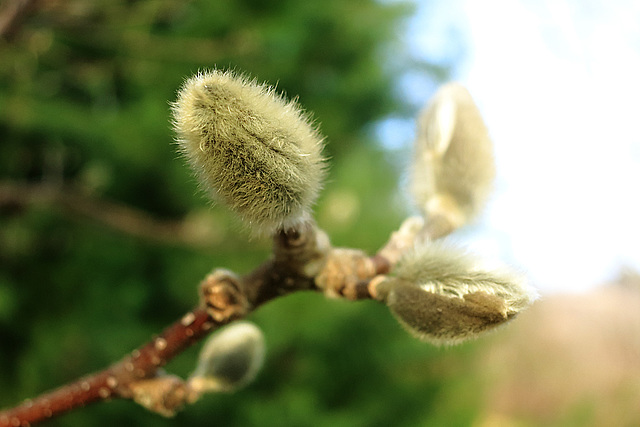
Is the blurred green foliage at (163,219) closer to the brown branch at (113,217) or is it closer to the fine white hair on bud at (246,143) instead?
the brown branch at (113,217)

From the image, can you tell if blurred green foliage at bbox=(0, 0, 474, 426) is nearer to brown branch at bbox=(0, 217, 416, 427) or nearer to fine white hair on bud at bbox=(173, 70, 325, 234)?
brown branch at bbox=(0, 217, 416, 427)

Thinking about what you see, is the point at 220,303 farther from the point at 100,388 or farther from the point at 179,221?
the point at 179,221

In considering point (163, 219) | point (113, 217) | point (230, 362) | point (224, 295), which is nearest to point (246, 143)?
point (224, 295)

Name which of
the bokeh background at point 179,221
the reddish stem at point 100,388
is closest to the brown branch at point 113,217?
the bokeh background at point 179,221

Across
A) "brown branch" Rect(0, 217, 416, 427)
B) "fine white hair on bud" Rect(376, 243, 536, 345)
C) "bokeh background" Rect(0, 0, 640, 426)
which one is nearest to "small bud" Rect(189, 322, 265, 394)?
"brown branch" Rect(0, 217, 416, 427)

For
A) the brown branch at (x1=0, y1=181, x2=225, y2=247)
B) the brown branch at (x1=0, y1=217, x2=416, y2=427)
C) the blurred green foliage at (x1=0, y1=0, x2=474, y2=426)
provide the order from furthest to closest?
the blurred green foliage at (x1=0, y1=0, x2=474, y2=426) → the brown branch at (x1=0, y1=181, x2=225, y2=247) → the brown branch at (x1=0, y1=217, x2=416, y2=427)

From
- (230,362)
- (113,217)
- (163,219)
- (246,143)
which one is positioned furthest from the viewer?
(163,219)

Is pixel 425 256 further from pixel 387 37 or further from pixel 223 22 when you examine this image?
pixel 387 37
